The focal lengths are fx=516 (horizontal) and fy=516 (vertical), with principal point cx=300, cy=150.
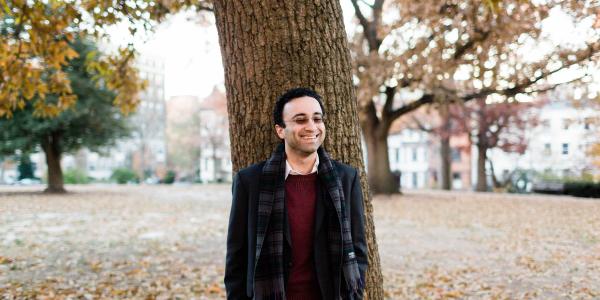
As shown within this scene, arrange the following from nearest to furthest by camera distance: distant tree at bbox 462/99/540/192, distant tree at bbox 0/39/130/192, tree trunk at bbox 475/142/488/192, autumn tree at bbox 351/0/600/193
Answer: autumn tree at bbox 351/0/600/193, distant tree at bbox 0/39/130/192, distant tree at bbox 462/99/540/192, tree trunk at bbox 475/142/488/192

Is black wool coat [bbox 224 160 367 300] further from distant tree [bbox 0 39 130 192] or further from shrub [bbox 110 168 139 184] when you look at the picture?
shrub [bbox 110 168 139 184]

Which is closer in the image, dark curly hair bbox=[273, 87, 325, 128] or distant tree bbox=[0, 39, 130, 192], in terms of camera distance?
dark curly hair bbox=[273, 87, 325, 128]

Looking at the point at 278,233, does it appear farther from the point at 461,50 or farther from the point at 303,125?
the point at 461,50

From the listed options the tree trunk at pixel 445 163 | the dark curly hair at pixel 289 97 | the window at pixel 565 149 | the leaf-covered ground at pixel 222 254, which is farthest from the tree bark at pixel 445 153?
the dark curly hair at pixel 289 97

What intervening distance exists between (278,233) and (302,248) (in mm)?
173

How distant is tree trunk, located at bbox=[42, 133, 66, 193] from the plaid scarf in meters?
28.1

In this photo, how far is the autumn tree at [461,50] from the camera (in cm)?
1673

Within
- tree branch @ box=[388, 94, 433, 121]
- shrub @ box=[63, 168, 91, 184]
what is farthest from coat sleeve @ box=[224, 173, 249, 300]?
shrub @ box=[63, 168, 91, 184]

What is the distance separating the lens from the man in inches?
103

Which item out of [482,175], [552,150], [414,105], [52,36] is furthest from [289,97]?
[552,150]

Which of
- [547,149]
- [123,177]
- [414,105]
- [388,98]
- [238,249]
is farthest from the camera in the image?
[547,149]

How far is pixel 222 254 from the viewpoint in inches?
393

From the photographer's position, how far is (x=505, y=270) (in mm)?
8375

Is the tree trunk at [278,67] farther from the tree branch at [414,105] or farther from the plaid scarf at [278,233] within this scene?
the tree branch at [414,105]
